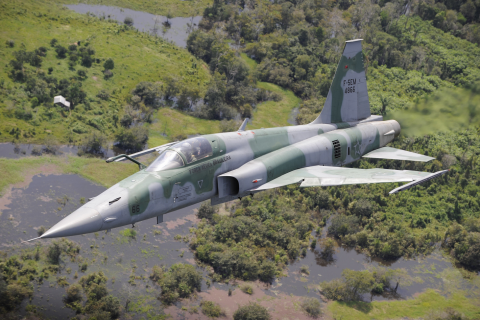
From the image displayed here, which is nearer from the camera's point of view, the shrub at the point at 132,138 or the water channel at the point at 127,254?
the water channel at the point at 127,254

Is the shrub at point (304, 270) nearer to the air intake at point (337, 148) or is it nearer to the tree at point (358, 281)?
the tree at point (358, 281)

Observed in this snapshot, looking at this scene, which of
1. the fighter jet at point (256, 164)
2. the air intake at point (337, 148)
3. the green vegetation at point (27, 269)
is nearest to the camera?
the fighter jet at point (256, 164)

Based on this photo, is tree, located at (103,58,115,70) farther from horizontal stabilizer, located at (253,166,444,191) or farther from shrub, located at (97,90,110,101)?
horizontal stabilizer, located at (253,166,444,191)

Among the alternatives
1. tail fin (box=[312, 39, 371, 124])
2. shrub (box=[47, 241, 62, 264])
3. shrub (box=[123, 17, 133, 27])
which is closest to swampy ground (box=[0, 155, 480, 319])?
shrub (box=[47, 241, 62, 264])

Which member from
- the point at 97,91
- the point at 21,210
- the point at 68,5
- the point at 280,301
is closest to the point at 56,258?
the point at 21,210

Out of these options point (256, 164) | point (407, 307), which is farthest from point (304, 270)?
point (256, 164)


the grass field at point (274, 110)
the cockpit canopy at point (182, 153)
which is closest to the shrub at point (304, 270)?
the grass field at point (274, 110)

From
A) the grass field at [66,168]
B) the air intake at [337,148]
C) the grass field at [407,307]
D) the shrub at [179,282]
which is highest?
the air intake at [337,148]

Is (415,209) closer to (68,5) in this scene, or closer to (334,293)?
(334,293)
